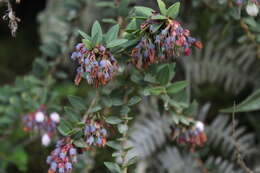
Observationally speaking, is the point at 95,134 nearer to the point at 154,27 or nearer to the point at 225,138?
the point at 154,27

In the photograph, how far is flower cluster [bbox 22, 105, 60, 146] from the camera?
1462 millimetres

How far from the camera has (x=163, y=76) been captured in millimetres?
1271

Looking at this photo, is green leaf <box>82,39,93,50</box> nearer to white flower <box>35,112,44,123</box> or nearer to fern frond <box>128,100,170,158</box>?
white flower <box>35,112,44,123</box>

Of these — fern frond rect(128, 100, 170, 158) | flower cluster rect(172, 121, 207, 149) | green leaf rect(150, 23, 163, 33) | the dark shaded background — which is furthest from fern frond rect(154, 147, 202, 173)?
the dark shaded background

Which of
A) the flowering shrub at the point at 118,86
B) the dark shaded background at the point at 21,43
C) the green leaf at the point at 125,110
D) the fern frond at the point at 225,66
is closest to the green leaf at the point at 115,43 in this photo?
the flowering shrub at the point at 118,86

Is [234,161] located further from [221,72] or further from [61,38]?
[61,38]

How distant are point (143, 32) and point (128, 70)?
322mm

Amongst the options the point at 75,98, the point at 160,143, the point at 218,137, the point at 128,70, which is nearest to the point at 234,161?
the point at 218,137

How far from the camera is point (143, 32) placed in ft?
3.55

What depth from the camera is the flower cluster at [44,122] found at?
146 centimetres

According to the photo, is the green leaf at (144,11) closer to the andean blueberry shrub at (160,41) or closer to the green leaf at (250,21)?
the andean blueberry shrub at (160,41)

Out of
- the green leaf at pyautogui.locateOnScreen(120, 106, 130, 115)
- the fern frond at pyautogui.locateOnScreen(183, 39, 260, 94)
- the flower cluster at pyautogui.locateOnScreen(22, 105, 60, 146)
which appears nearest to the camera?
the green leaf at pyautogui.locateOnScreen(120, 106, 130, 115)

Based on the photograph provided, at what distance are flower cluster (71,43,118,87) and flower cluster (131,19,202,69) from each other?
0.28 feet

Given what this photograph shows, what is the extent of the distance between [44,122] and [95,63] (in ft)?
1.91
